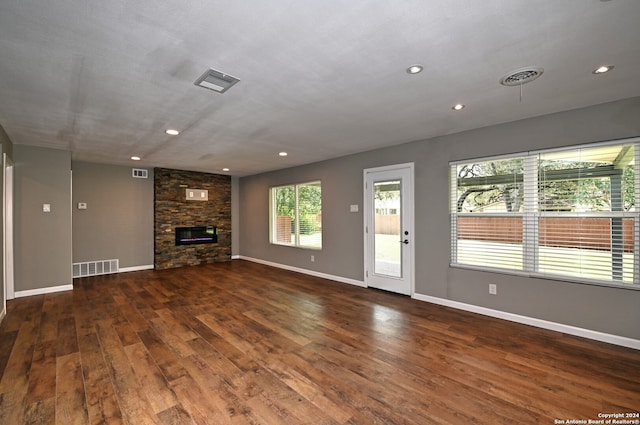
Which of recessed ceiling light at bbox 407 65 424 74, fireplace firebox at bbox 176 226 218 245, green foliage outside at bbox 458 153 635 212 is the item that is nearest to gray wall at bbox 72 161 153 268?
fireplace firebox at bbox 176 226 218 245

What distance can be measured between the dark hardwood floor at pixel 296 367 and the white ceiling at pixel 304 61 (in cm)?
252

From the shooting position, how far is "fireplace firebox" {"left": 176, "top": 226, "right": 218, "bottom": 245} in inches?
292

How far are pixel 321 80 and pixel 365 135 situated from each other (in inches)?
74.1

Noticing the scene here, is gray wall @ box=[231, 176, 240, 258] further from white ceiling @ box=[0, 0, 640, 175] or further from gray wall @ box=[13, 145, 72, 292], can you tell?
white ceiling @ box=[0, 0, 640, 175]

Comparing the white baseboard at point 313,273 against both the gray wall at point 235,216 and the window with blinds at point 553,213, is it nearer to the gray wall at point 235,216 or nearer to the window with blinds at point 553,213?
the gray wall at point 235,216

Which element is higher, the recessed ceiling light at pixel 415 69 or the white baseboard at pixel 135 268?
the recessed ceiling light at pixel 415 69

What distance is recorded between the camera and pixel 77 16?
5.41 feet

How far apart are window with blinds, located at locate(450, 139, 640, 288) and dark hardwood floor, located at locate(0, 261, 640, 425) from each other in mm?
809

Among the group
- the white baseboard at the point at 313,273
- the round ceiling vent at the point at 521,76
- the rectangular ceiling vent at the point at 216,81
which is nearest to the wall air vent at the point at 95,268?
the white baseboard at the point at 313,273

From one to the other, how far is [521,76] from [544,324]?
280 cm

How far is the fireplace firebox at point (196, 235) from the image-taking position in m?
7.42

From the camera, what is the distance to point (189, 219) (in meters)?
7.55

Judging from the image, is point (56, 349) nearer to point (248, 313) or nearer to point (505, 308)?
point (248, 313)

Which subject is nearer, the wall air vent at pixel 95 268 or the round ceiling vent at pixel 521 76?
the round ceiling vent at pixel 521 76
